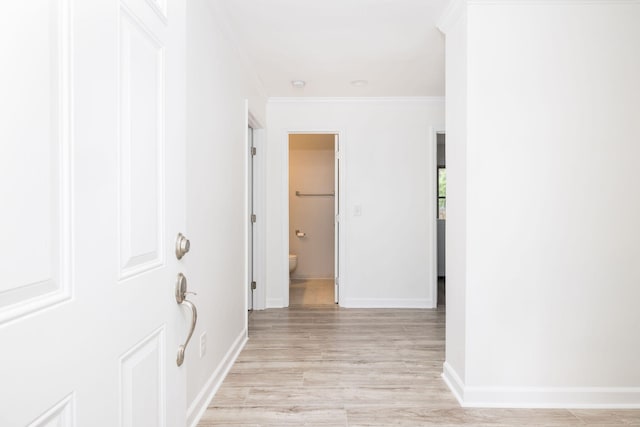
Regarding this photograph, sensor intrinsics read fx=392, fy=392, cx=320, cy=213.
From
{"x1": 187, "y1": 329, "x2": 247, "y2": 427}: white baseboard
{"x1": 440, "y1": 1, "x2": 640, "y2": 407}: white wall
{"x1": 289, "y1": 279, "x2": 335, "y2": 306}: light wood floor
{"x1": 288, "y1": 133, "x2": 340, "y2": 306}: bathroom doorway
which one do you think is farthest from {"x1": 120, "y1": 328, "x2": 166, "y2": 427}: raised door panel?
{"x1": 288, "y1": 133, "x2": 340, "y2": 306}: bathroom doorway

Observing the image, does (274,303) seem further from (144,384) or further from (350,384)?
(144,384)

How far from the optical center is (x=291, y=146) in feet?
20.3

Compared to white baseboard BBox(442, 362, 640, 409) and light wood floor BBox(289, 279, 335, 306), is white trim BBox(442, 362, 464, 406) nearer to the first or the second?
white baseboard BBox(442, 362, 640, 409)

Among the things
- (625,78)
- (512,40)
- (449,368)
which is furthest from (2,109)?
(625,78)

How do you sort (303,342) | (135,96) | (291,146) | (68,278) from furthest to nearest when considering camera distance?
(291,146) → (303,342) → (135,96) → (68,278)

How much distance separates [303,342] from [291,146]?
364 cm

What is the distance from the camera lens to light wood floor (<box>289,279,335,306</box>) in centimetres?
476

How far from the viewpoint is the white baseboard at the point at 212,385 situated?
198cm

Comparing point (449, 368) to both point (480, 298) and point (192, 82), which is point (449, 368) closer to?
point (480, 298)

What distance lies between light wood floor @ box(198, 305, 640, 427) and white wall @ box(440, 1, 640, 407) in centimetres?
16

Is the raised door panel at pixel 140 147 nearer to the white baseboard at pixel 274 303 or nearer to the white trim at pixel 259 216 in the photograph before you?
the white trim at pixel 259 216

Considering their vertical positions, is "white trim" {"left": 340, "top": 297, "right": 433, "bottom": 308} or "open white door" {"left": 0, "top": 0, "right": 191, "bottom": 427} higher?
"open white door" {"left": 0, "top": 0, "right": 191, "bottom": 427}

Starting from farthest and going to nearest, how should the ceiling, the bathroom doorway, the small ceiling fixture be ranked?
the bathroom doorway, the small ceiling fixture, the ceiling

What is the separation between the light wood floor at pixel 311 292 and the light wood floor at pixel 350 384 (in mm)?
967
